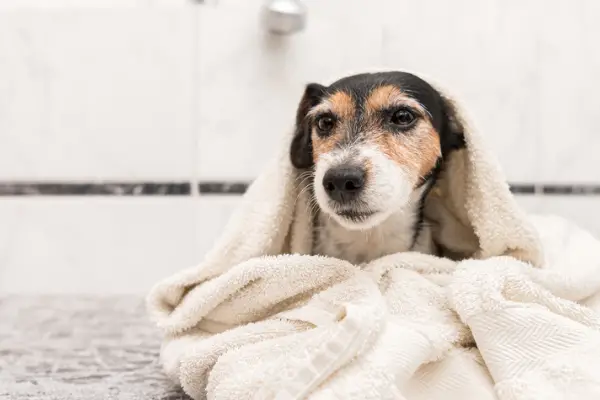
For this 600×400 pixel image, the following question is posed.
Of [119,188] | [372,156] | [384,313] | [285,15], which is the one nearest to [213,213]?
[119,188]

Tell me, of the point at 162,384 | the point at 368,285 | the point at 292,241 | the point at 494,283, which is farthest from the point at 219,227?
the point at 494,283

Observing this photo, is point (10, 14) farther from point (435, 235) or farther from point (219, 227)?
point (435, 235)

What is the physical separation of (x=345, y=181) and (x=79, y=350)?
59cm

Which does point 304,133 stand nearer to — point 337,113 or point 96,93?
point 337,113

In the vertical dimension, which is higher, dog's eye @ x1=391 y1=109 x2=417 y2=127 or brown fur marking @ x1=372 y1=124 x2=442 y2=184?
dog's eye @ x1=391 y1=109 x2=417 y2=127

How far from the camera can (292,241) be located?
3.44 ft

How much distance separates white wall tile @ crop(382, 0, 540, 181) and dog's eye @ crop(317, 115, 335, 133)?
0.53 metres

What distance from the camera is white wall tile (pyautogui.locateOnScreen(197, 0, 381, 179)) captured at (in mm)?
1514

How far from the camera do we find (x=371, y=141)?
38.2 inches

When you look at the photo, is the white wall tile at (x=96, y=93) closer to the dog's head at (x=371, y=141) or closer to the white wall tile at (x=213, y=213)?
the white wall tile at (x=213, y=213)

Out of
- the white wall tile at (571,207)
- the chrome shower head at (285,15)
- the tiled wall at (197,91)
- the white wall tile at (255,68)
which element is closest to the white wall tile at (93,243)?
the tiled wall at (197,91)

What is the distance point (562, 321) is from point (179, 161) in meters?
1.02

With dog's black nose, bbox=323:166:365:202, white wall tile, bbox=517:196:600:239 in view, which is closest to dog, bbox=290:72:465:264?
dog's black nose, bbox=323:166:365:202

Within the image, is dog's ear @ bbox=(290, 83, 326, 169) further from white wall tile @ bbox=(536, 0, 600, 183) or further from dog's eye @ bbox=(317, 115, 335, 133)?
white wall tile @ bbox=(536, 0, 600, 183)
